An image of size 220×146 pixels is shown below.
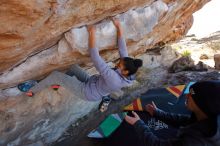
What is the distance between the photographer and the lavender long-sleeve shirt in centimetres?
414

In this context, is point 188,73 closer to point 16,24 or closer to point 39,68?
point 39,68

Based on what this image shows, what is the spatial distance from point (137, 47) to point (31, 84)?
2481mm

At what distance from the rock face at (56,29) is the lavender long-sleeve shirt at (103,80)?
22cm

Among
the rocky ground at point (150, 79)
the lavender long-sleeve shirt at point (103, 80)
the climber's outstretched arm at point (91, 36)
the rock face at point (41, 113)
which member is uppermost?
the climber's outstretched arm at point (91, 36)

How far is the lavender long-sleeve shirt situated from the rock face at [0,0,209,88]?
223 millimetres

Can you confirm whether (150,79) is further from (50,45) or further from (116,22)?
(50,45)

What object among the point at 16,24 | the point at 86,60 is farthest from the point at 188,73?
the point at 16,24

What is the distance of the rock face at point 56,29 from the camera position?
3203 mm

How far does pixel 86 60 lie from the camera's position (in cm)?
512

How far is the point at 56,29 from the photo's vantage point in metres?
3.80

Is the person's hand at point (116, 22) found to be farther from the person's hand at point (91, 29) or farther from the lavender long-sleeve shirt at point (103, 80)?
the person's hand at point (91, 29)

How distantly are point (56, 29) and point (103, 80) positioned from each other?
3.20ft

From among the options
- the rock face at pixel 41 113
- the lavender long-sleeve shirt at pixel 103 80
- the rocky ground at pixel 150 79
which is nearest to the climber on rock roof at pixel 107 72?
the lavender long-sleeve shirt at pixel 103 80

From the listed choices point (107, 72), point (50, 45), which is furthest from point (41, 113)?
point (107, 72)
